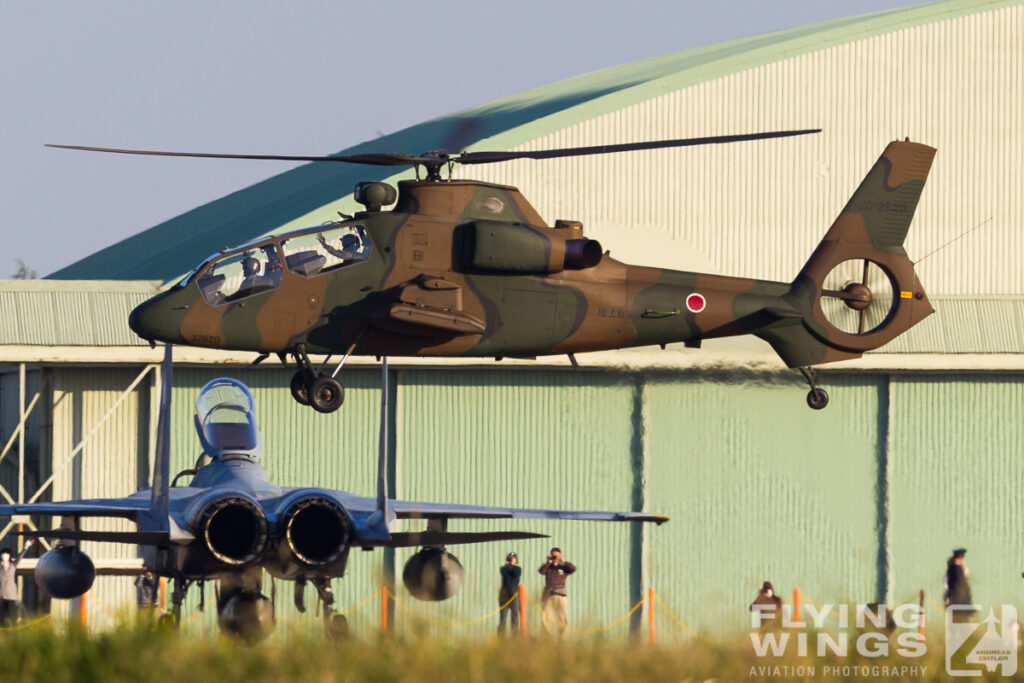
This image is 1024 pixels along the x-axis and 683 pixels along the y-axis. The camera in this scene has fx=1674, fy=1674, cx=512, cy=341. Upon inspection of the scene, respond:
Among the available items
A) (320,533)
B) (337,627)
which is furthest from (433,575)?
(337,627)

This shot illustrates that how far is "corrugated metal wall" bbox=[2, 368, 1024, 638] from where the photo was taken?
33375 millimetres

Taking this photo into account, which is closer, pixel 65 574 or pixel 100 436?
pixel 65 574

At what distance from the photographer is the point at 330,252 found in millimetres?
19469

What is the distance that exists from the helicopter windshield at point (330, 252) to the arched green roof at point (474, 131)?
1479 millimetres

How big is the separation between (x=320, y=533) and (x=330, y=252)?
3.58 m

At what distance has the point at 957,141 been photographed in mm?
34844

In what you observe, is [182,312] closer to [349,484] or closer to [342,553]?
[342,553]

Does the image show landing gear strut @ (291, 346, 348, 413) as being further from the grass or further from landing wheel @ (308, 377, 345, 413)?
the grass

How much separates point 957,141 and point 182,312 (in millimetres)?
20908

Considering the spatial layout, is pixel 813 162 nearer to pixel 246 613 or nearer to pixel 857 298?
pixel 857 298

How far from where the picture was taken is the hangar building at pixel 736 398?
109 feet

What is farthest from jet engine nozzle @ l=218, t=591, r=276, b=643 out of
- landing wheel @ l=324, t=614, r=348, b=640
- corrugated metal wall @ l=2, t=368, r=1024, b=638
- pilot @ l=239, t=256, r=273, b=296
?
corrugated metal wall @ l=2, t=368, r=1024, b=638

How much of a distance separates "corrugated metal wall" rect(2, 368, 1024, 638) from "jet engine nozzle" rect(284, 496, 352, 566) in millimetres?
12477

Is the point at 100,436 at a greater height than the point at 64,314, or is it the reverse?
the point at 64,314
